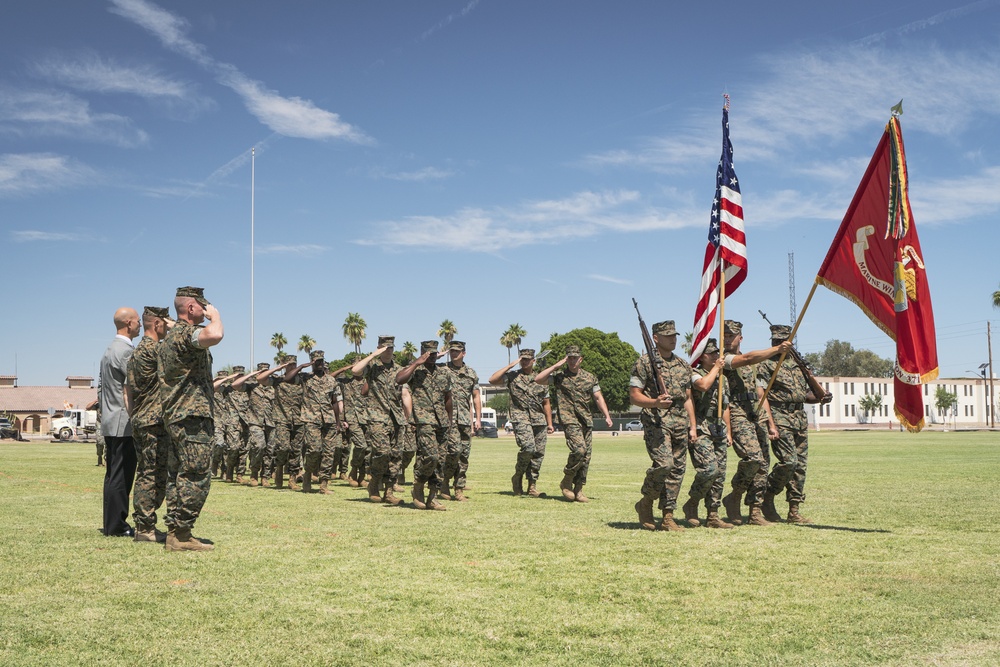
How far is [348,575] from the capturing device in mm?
7234

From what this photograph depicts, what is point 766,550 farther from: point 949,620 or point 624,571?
point 949,620

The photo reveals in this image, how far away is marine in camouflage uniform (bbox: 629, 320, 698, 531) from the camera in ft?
33.4

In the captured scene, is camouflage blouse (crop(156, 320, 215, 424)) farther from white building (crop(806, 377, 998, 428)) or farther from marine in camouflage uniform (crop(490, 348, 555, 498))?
white building (crop(806, 377, 998, 428))

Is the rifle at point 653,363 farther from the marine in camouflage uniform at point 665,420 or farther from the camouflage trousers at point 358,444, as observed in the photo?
the camouflage trousers at point 358,444

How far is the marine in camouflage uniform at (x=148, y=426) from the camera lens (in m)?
8.95

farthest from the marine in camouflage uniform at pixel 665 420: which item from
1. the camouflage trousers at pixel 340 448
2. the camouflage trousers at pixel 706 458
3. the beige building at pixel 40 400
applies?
the beige building at pixel 40 400

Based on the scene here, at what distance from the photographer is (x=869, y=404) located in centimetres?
12319

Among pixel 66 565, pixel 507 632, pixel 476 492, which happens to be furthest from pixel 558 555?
pixel 476 492

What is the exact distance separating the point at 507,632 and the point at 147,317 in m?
5.69

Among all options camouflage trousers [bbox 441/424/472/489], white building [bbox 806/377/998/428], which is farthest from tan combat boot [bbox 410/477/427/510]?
white building [bbox 806/377/998/428]

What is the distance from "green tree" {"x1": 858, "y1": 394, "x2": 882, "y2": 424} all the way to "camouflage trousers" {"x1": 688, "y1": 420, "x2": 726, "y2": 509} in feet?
403

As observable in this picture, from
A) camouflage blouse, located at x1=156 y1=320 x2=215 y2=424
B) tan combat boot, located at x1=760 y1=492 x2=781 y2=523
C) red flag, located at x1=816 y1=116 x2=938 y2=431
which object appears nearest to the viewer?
camouflage blouse, located at x1=156 y1=320 x2=215 y2=424

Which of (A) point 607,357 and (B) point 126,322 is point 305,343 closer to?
(A) point 607,357

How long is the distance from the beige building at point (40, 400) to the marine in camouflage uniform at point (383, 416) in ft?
273
